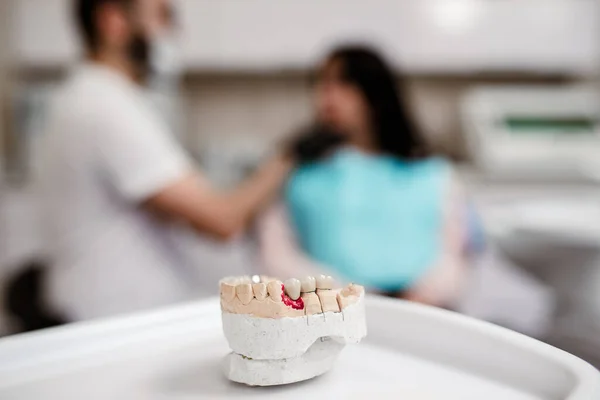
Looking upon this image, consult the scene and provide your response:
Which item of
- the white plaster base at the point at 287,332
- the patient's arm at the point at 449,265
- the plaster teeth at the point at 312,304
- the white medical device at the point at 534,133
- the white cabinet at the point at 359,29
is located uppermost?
the white cabinet at the point at 359,29

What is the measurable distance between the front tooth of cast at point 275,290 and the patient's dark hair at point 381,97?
4.82 ft

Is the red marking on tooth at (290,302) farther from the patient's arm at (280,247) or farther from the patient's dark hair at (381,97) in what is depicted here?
the patient's dark hair at (381,97)

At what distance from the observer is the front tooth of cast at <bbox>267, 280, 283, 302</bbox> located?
52 centimetres

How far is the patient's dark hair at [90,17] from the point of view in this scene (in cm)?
152

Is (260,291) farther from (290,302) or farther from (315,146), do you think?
(315,146)

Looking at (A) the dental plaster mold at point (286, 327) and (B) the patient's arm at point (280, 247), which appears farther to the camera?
(B) the patient's arm at point (280, 247)

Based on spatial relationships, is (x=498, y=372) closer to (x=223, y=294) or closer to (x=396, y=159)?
(x=223, y=294)

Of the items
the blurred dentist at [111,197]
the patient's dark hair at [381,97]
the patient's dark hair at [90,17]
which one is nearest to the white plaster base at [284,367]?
the blurred dentist at [111,197]

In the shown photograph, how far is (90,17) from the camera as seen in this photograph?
155cm

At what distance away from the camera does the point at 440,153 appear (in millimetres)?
2877

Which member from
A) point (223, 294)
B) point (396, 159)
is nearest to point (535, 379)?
point (223, 294)

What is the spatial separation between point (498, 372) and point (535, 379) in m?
0.03

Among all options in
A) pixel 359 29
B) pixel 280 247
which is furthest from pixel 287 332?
pixel 359 29

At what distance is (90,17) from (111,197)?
0.44 meters
